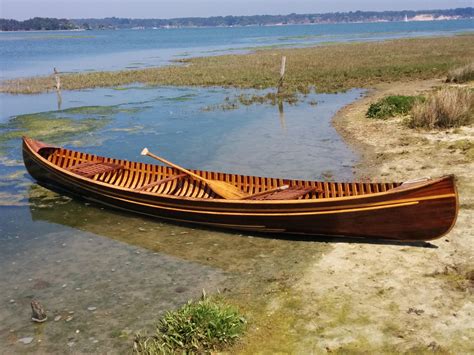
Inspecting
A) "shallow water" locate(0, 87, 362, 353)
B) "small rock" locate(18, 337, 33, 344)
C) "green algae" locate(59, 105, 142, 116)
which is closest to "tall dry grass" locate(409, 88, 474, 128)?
"shallow water" locate(0, 87, 362, 353)

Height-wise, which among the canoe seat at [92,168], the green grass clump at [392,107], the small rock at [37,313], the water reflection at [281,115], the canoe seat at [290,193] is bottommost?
the small rock at [37,313]

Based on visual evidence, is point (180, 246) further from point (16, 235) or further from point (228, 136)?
point (228, 136)

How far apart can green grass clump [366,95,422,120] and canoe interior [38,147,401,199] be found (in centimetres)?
1150

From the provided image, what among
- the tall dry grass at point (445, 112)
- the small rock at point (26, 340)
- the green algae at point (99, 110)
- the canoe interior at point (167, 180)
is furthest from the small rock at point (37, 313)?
the green algae at point (99, 110)

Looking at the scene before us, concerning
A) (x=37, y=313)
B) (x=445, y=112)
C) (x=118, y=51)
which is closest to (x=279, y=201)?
(x=37, y=313)

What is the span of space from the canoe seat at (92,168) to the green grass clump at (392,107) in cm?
1251

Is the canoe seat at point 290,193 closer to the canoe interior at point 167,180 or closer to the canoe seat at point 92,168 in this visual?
the canoe interior at point 167,180

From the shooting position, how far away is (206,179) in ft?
38.8

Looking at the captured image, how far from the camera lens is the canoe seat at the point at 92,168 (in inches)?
529

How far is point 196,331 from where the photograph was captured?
22.0ft

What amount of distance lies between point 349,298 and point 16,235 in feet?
26.0

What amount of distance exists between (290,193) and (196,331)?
184 inches

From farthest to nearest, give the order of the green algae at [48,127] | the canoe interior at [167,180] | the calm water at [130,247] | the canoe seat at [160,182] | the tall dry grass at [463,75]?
1. the tall dry grass at [463,75]
2. the green algae at [48,127]
3. the canoe seat at [160,182]
4. the canoe interior at [167,180]
5. the calm water at [130,247]

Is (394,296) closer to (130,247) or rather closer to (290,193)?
(290,193)
